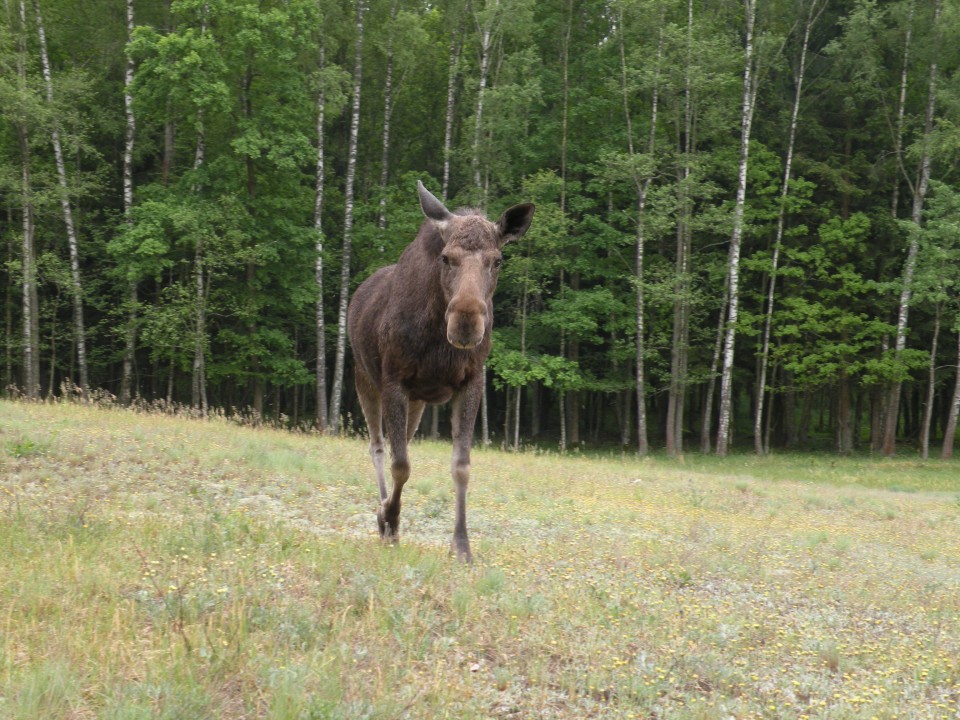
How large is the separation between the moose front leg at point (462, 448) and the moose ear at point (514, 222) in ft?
4.44

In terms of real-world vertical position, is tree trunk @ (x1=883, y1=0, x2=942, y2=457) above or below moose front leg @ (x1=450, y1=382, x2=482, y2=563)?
above

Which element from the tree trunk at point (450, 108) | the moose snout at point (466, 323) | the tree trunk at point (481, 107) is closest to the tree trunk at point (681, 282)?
the tree trunk at point (481, 107)

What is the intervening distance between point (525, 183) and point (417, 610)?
86.7 ft

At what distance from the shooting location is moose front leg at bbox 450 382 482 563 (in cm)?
610

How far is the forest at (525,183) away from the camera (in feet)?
88.2

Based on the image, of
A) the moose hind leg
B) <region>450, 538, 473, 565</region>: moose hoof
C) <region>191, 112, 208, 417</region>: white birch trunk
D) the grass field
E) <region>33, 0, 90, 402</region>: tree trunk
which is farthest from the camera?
<region>191, 112, 208, 417</region>: white birch trunk

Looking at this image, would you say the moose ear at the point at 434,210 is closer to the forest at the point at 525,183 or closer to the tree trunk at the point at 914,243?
the forest at the point at 525,183

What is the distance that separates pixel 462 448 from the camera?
6.19 meters

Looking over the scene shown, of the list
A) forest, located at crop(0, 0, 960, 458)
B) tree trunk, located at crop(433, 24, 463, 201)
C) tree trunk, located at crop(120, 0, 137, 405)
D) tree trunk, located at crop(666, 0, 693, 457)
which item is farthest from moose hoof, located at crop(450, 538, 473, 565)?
tree trunk, located at crop(120, 0, 137, 405)

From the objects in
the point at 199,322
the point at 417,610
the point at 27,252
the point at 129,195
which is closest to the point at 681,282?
the point at 199,322

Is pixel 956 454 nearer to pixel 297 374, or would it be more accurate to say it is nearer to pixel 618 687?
pixel 297 374

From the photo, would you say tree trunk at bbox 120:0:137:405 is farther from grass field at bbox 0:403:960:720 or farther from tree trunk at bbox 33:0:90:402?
grass field at bbox 0:403:960:720

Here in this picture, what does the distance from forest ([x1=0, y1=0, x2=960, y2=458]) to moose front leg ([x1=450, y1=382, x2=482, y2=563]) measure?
2011cm

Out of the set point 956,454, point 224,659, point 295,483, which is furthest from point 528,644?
Answer: point 956,454
